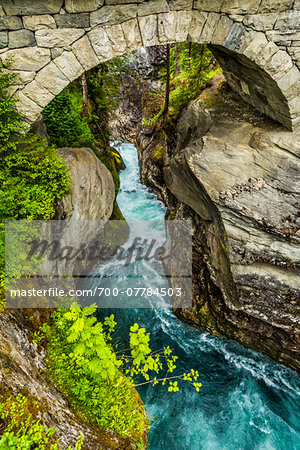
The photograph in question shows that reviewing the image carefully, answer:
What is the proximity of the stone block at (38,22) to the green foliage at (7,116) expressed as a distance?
0.64 m

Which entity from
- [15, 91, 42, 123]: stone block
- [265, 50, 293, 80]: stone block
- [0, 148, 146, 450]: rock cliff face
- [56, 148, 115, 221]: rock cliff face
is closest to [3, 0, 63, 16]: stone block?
[15, 91, 42, 123]: stone block

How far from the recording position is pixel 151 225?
10.8 metres

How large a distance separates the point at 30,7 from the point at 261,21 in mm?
3636

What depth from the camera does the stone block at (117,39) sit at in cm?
397

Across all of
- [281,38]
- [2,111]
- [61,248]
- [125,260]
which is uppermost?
[281,38]

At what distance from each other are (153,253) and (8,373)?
7144 mm

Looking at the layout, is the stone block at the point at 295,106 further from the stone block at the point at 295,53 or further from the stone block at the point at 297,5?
the stone block at the point at 297,5

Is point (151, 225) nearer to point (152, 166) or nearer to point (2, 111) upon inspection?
point (152, 166)

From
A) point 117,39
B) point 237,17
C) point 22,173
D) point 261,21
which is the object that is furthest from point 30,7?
point 261,21

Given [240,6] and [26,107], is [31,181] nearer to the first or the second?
[26,107]

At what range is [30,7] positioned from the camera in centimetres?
377

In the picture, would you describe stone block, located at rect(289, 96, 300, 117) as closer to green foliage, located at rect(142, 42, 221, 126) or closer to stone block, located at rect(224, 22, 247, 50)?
stone block, located at rect(224, 22, 247, 50)

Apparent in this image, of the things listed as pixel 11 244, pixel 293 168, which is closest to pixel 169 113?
pixel 293 168

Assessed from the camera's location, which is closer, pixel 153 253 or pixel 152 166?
pixel 153 253
